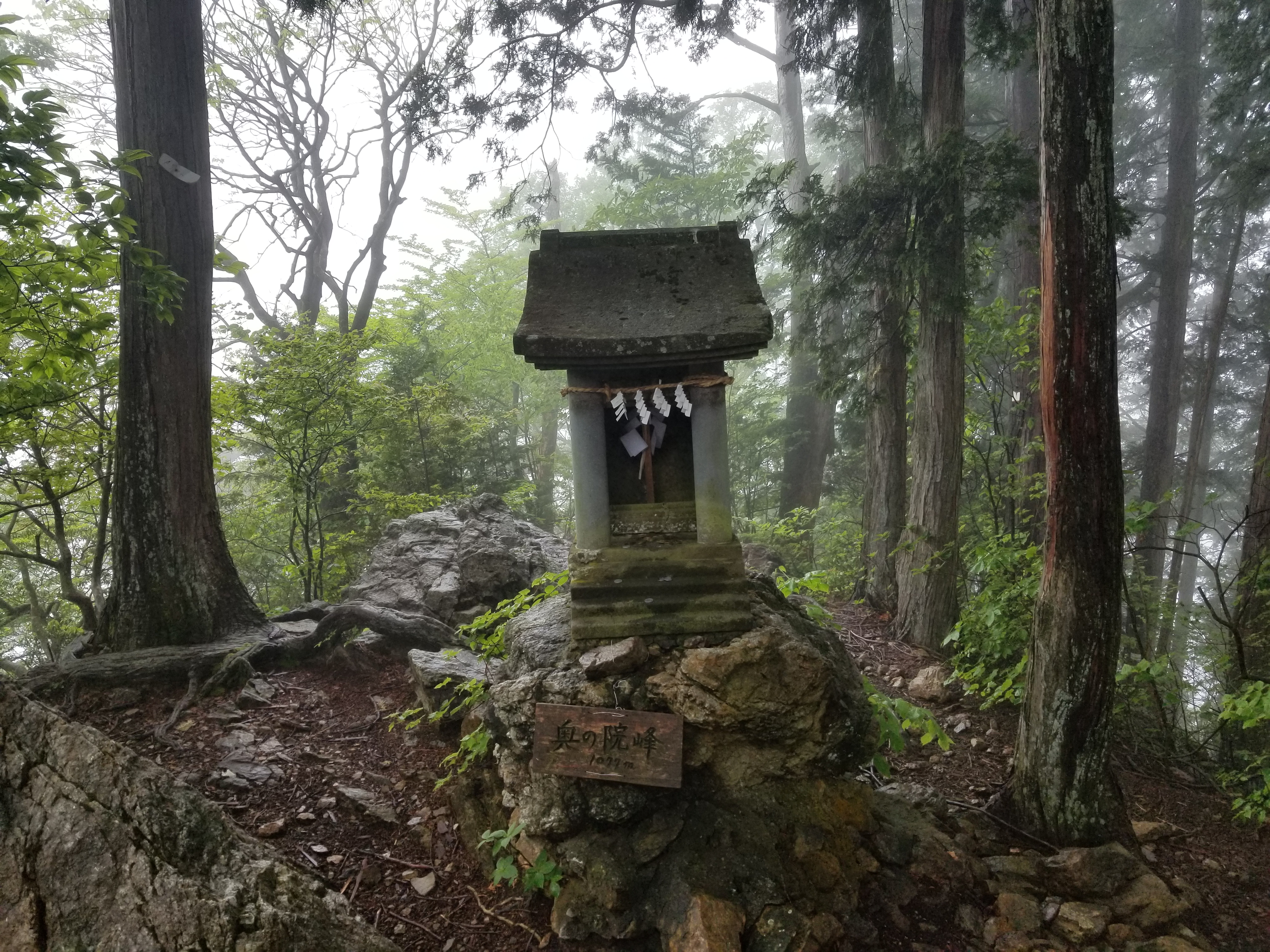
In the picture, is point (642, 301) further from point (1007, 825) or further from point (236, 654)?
point (236, 654)

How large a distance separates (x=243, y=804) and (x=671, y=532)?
2.88m

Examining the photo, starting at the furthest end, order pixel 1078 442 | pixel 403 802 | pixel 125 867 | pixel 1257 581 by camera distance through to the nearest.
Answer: pixel 1257 581 → pixel 403 802 → pixel 1078 442 → pixel 125 867

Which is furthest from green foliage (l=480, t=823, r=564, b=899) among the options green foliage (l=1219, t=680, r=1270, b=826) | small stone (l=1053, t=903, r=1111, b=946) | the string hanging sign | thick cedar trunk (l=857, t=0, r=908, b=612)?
thick cedar trunk (l=857, t=0, r=908, b=612)

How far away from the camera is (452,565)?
7.10 m

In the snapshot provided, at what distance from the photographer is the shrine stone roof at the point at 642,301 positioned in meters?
3.52

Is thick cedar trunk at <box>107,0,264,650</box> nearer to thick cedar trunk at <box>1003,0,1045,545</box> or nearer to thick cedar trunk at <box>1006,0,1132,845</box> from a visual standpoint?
thick cedar trunk at <box>1006,0,1132,845</box>

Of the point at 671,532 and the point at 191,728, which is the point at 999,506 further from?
the point at 191,728

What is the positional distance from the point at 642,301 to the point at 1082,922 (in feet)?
12.7

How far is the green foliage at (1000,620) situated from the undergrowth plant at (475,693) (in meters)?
3.14

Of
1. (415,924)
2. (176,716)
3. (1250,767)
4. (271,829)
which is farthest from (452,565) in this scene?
(1250,767)

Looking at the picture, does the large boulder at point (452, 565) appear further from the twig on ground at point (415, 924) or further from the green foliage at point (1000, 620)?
the green foliage at point (1000, 620)

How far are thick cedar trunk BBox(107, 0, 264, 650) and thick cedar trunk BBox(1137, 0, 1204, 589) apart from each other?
15208 mm

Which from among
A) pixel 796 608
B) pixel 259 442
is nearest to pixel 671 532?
pixel 796 608

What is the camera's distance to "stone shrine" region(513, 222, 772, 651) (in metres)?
3.58
